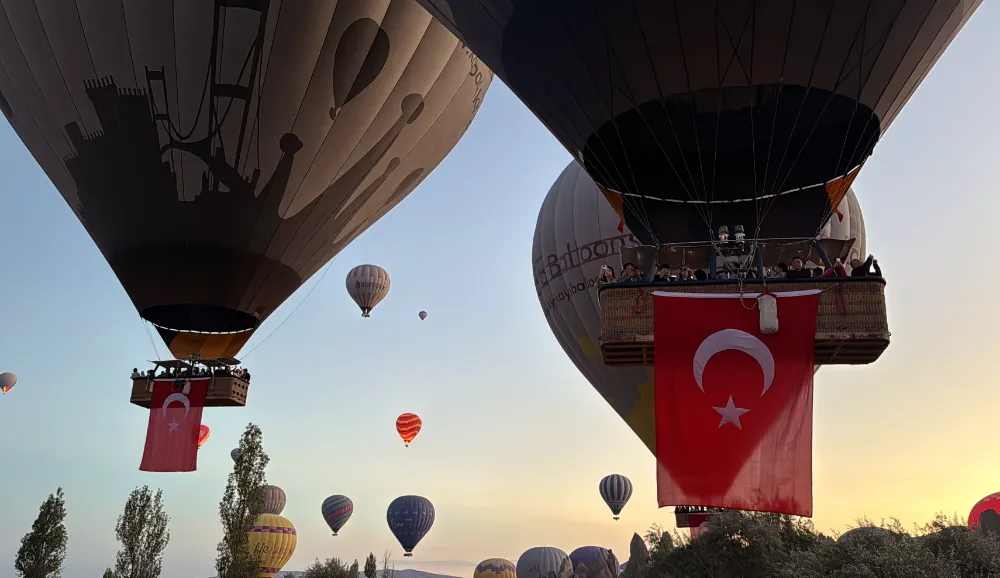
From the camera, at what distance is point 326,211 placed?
15.6 m

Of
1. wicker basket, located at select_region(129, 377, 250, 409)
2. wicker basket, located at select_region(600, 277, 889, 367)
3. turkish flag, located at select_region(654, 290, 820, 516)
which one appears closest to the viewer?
wicker basket, located at select_region(600, 277, 889, 367)

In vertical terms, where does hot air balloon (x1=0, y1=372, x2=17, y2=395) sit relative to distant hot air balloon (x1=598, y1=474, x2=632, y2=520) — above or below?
above

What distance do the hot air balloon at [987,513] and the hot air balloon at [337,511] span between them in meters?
33.1

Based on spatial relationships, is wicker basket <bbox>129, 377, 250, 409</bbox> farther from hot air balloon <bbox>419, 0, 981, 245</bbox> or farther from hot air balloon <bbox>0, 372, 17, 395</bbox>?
hot air balloon <bbox>0, 372, 17, 395</bbox>

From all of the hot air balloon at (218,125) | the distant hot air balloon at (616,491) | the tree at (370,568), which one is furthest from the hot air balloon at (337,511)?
the hot air balloon at (218,125)

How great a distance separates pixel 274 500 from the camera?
156 ft

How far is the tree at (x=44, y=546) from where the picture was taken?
81.0 ft

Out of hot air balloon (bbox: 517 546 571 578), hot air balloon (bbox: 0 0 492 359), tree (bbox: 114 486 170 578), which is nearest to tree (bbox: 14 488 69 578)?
tree (bbox: 114 486 170 578)

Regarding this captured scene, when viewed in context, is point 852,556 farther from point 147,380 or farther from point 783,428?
point 147,380

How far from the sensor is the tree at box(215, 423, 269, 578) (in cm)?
2106

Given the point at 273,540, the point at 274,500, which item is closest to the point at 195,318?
the point at 273,540

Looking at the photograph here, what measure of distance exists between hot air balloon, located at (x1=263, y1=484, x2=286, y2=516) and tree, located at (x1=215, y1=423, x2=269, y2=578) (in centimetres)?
2468

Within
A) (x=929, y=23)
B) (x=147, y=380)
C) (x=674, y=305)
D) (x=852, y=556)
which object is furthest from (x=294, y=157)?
(x=852, y=556)

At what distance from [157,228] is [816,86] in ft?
37.0
